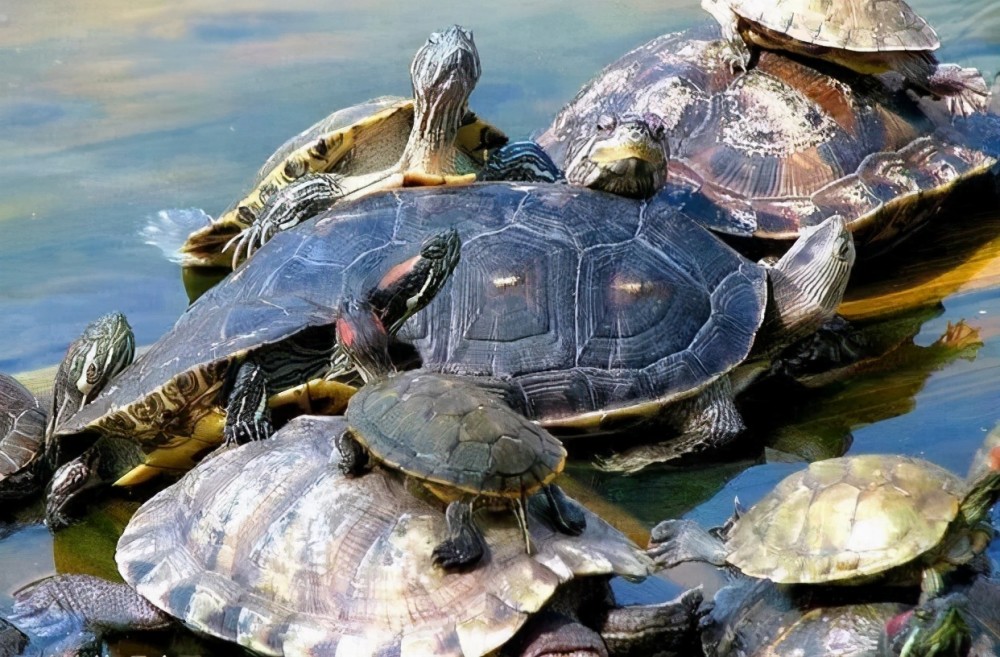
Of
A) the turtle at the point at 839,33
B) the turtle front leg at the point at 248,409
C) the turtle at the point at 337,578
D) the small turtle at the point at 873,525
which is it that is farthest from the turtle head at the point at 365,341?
the turtle at the point at 839,33

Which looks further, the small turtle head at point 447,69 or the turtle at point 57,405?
the small turtle head at point 447,69

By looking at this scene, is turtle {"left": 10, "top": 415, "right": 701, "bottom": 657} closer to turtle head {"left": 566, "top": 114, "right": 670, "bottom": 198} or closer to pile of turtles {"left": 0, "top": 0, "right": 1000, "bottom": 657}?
pile of turtles {"left": 0, "top": 0, "right": 1000, "bottom": 657}

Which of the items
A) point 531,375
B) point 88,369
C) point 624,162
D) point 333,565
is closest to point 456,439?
point 333,565

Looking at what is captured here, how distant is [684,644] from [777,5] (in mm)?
4550

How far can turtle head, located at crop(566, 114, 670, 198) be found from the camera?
643cm

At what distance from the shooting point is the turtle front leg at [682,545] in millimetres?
4530

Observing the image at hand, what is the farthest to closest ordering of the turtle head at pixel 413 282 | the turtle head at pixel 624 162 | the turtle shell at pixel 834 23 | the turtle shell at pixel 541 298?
1. the turtle shell at pixel 834 23
2. the turtle head at pixel 624 162
3. the turtle shell at pixel 541 298
4. the turtle head at pixel 413 282

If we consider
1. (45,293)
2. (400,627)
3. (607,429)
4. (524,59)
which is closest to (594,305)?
(607,429)

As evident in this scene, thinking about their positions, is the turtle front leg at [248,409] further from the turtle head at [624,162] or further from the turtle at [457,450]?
the turtle head at [624,162]

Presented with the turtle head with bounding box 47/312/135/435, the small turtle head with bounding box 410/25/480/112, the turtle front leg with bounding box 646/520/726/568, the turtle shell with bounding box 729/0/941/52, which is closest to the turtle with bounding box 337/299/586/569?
the turtle front leg with bounding box 646/520/726/568

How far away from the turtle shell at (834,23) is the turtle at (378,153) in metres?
1.69

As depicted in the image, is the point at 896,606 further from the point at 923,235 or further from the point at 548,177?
the point at 923,235

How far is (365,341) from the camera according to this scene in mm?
4910

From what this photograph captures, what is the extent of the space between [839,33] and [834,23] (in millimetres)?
73
